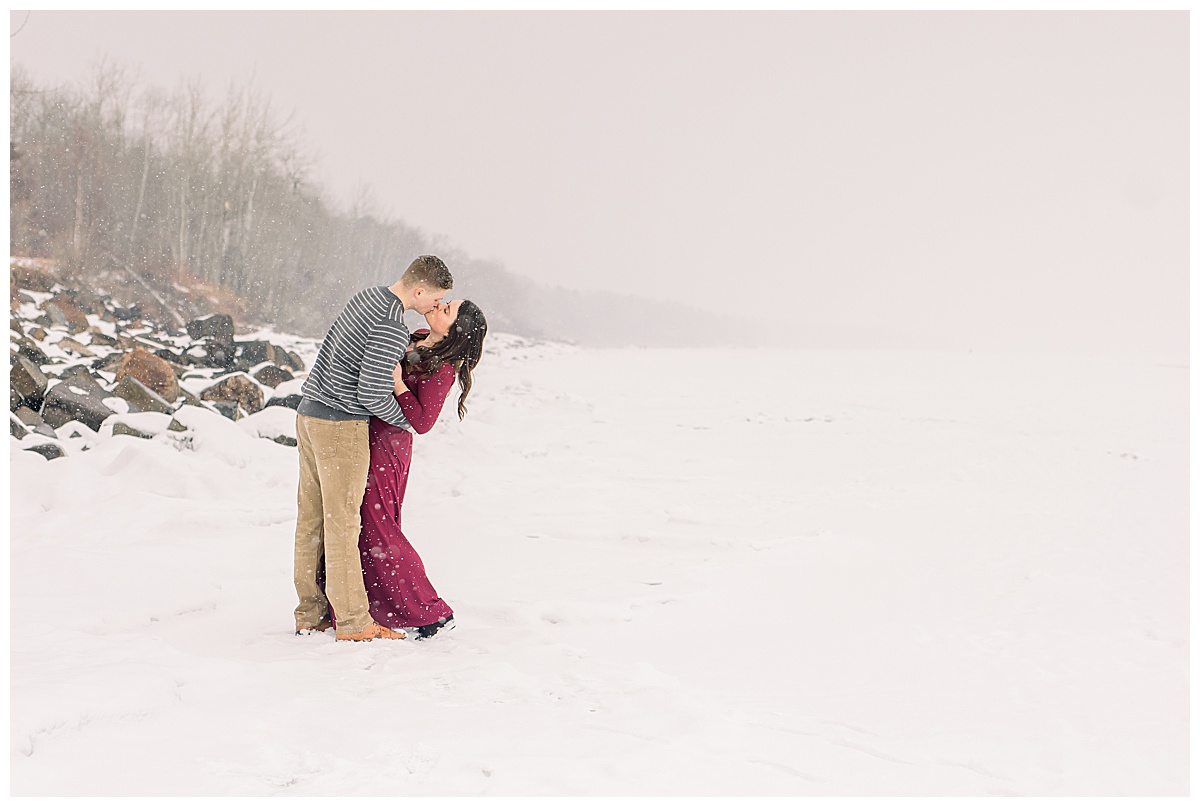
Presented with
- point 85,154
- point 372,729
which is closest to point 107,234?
point 85,154

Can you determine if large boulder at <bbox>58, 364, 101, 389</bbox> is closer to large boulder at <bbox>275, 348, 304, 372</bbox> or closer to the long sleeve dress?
large boulder at <bbox>275, 348, 304, 372</bbox>

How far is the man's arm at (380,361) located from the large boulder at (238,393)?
794 centimetres

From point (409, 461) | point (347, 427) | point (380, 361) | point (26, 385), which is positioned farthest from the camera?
point (26, 385)

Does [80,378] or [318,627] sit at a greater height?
[80,378]

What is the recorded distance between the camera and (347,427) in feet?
11.4

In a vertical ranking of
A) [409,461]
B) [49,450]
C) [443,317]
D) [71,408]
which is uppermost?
[443,317]

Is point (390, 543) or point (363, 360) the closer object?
point (363, 360)

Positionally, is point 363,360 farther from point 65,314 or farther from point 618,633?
point 65,314

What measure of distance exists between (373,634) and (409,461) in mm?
807

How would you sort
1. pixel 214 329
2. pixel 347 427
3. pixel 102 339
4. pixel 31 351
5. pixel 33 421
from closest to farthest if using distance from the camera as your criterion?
1. pixel 347 427
2. pixel 33 421
3. pixel 31 351
4. pixel 102 339
5. pixel 214 329

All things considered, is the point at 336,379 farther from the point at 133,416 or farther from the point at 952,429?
the point at 952,429

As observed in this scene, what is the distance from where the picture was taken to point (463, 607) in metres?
4.29

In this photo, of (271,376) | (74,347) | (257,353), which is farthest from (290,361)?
(74,347)

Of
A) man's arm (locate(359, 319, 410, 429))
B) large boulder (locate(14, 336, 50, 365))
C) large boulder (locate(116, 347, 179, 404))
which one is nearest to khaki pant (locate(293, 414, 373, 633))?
man's arm (locate(359, 319, 410, 429))
